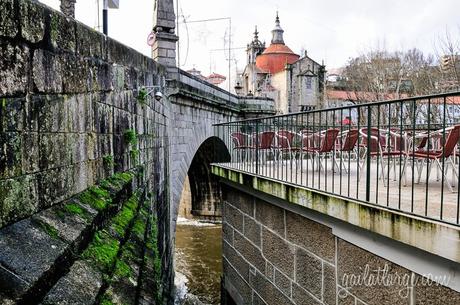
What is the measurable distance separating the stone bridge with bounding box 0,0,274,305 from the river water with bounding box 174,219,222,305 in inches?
303

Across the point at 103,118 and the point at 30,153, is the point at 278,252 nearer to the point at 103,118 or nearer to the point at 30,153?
the point at 103,118

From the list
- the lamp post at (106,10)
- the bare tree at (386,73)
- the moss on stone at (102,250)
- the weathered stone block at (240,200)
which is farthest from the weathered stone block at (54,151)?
the bare tree at (386,73)

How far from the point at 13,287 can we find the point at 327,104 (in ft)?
140

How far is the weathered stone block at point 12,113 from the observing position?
1.90 meters

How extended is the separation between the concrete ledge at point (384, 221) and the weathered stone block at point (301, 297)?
101cm

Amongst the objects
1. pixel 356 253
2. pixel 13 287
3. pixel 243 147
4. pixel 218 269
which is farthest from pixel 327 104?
pixel 13 287

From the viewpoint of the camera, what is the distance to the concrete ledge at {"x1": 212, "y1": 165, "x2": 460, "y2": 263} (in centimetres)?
279

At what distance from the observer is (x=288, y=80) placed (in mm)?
42312

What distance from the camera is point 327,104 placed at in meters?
42.2

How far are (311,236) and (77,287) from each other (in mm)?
3247

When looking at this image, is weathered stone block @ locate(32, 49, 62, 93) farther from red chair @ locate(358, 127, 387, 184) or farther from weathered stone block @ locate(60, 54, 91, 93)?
red chair @ locate(358, 127, 387, 184)

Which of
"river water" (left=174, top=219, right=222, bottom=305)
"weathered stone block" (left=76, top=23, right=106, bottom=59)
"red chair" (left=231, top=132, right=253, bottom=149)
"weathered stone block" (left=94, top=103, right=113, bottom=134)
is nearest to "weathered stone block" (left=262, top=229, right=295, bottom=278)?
"weathered stone block" (left=94, top=103, right=113, bottom=134)

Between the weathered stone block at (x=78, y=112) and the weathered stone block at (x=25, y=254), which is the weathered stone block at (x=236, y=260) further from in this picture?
the weathered stone block at (x=25, y=254)

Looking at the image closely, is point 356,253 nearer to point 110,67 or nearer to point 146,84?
point 110,67
